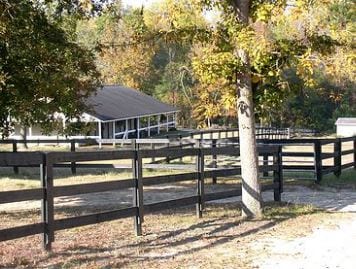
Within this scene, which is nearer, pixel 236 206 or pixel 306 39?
pixel 306 39

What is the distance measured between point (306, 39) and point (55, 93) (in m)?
4.82

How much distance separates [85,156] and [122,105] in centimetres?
4705

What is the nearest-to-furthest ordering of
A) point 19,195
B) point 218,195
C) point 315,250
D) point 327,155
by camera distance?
point 19,195, point 315,250, point 218,195, point 327,155

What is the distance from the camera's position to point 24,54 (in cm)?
1072

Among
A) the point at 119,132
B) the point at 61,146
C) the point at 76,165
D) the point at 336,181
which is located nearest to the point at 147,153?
the point at 336,181

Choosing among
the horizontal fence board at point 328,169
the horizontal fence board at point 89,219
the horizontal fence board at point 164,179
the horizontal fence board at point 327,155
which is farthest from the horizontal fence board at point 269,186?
the horizontal fence board at point 328,169

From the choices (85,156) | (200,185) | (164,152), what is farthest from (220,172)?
(85,156)

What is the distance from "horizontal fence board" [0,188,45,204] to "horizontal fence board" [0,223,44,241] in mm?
341

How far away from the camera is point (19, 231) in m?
7.04

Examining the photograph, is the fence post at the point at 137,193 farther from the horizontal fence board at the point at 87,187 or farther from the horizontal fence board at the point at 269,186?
the horizontal fence board at the point at 269,186

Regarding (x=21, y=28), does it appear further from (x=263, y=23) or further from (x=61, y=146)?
(x=61, y=146)

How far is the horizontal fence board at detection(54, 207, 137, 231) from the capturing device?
302 inches

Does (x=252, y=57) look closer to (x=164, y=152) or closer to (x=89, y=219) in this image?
(x=164, y=152)

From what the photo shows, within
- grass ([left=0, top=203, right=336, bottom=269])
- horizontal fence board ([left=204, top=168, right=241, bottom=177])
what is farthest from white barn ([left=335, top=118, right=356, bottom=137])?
grass ([left=0, top=203, right=336, bottom=269])
